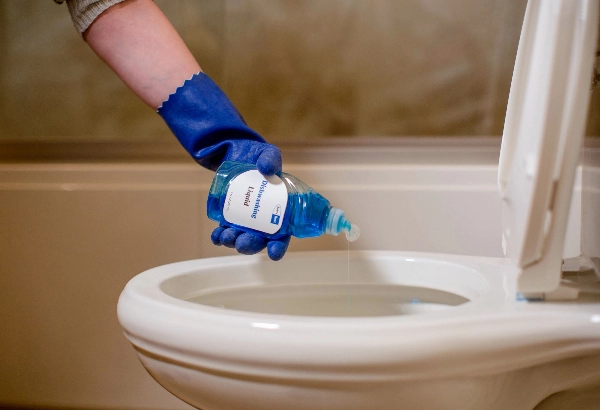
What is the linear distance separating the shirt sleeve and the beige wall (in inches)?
10.0

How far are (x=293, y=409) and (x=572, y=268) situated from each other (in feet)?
1.08

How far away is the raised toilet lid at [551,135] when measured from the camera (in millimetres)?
369

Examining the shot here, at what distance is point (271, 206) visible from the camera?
0.57m

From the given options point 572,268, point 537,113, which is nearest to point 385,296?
point 572,268

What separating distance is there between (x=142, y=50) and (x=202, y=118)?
0.13 metres

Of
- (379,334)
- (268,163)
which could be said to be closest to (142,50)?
(268,163)

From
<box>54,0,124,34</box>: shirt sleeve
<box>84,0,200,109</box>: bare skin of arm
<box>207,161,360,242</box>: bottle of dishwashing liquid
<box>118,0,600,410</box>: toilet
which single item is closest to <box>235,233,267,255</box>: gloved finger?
<box>207,161,360,242</box>: bottle of dishwashing liquid

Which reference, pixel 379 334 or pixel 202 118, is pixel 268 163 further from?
pixel 379 334

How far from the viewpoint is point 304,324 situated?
1.27 ft

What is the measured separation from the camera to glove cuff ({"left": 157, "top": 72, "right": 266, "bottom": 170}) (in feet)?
2.20

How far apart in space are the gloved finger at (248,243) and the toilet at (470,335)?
0.12 m

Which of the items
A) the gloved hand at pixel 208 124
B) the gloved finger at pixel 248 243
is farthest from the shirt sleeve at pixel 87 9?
the gloved finger at pixel 248 243

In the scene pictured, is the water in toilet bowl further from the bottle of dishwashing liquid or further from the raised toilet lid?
the raised toilet lid

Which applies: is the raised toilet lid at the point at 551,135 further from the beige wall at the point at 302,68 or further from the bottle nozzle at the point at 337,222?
the beige wall at the point at 302,68
